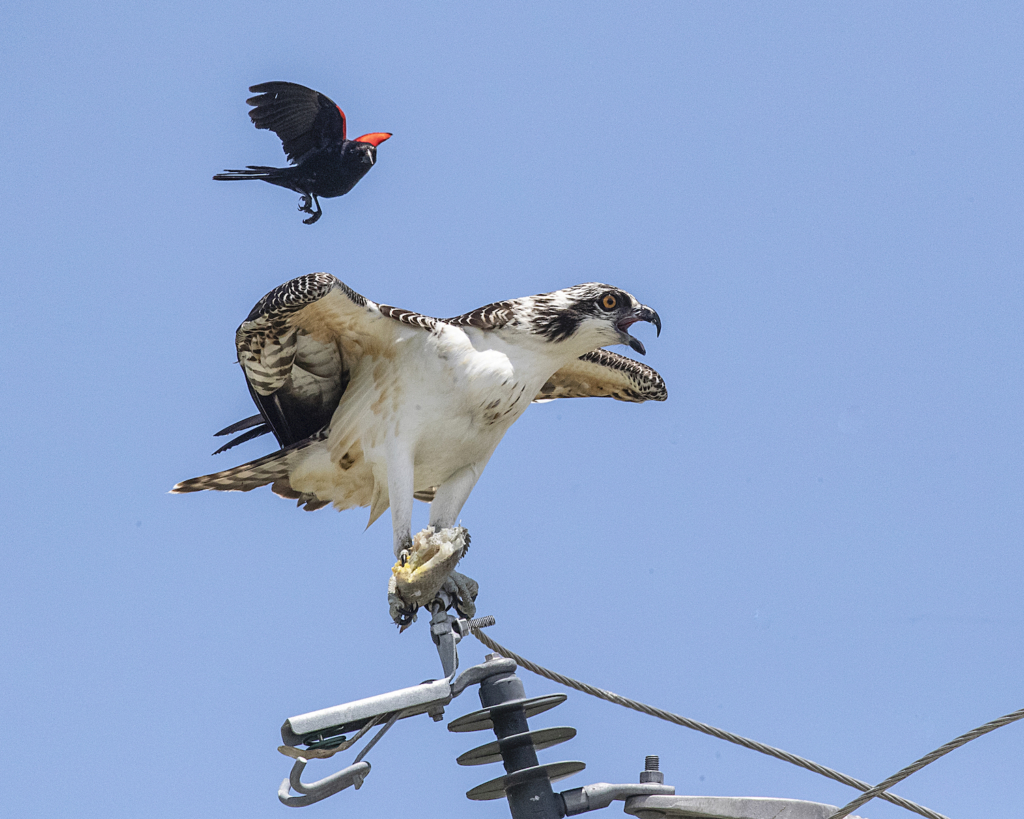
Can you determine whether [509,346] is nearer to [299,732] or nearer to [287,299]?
[287,299]

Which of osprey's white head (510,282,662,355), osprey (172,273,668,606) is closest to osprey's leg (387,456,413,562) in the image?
osprey (172,273,668,606)

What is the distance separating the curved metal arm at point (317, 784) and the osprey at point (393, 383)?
1.54 metres

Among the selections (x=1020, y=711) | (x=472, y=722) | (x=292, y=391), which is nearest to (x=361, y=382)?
(x=292, y=391)

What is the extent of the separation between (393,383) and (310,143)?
6.10ft

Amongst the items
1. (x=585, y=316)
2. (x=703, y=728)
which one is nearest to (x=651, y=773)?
(x=703, y=728)

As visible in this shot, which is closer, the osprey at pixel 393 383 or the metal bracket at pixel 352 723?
the metal bracket at pixel 352 723

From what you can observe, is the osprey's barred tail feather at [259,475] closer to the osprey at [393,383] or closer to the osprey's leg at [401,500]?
the osprey at [393,383]

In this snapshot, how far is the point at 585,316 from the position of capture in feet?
26.1

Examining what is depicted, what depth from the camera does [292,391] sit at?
7891 millimetres

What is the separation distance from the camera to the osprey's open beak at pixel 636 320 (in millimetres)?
7996

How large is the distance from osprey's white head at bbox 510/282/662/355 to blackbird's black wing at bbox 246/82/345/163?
175cm

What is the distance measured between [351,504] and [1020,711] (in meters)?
4.61

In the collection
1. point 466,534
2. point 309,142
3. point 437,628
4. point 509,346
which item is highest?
point 309,142

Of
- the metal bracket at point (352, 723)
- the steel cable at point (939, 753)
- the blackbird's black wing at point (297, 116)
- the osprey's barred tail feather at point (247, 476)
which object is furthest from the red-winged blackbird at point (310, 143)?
the steel cable at point (939, 753)
